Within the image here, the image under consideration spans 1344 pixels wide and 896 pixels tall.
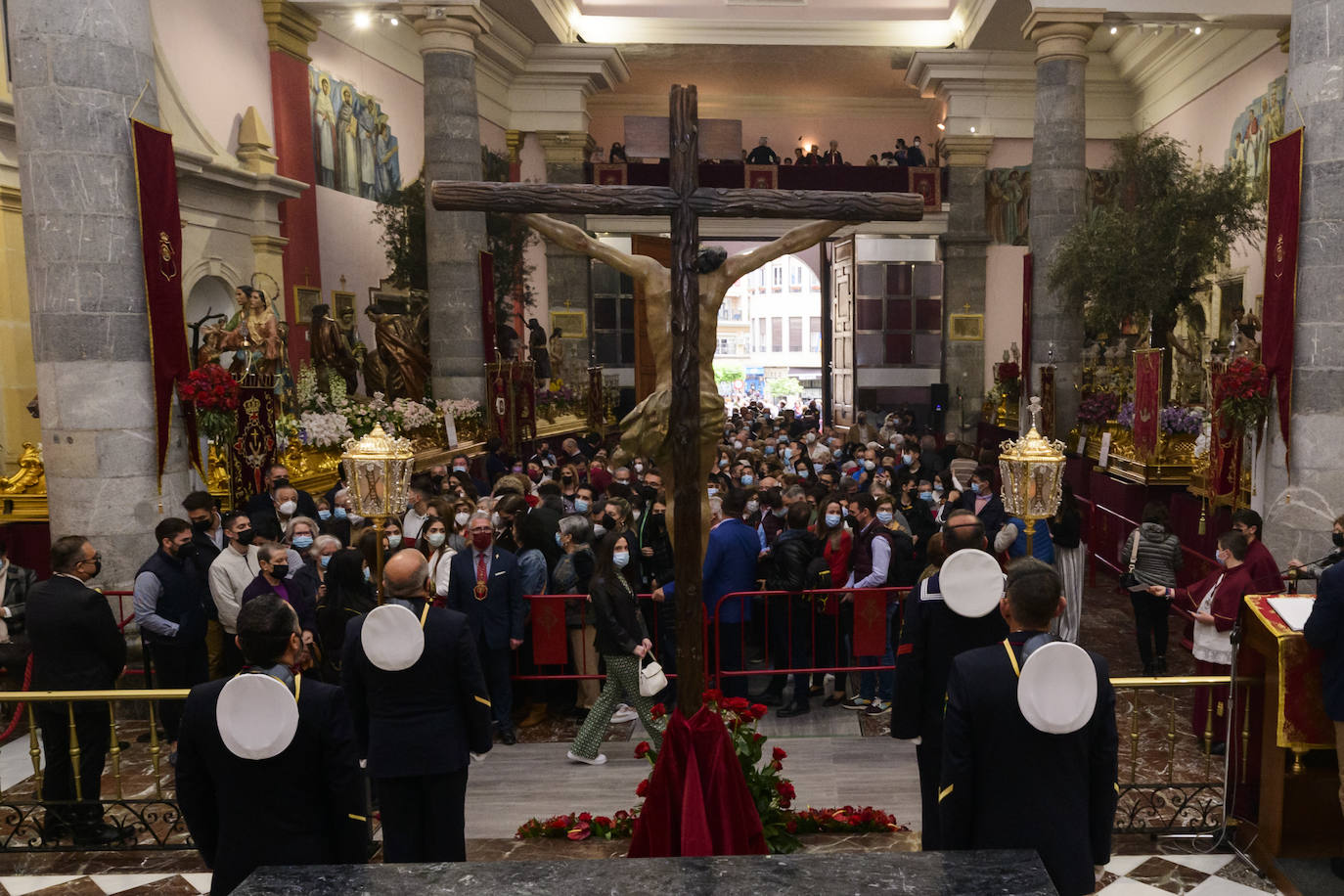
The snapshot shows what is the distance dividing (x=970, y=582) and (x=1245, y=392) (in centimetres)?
581

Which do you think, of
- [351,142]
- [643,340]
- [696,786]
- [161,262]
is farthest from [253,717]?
[643,340]

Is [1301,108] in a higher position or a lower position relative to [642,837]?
higher

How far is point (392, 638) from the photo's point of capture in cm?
399

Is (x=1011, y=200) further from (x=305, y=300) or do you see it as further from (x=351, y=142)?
(x=305, y=300)

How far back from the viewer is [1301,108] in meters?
8.03

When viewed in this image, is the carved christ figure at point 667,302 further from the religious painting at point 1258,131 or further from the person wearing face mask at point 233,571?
the religious painting at point 1258,131

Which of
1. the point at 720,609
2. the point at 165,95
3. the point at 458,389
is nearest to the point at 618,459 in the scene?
the point at 458,389

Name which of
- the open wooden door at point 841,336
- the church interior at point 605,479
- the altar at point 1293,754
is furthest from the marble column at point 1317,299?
the open wooden door at point 841,336

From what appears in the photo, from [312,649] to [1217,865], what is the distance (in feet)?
16.4

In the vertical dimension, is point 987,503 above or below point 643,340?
below

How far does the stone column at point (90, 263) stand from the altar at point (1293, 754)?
24.8ft

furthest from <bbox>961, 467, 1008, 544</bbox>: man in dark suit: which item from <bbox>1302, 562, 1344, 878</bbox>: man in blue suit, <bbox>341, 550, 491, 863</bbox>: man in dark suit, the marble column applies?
<bbox>341, 550, 491, 863</bbox>: man in dark suit

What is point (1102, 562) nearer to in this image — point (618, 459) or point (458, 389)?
point (618, 459)

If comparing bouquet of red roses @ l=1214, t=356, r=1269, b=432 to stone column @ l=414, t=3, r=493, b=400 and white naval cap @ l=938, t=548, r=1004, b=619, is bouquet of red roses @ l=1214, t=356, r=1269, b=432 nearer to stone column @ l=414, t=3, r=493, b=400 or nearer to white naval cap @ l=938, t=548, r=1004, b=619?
white naval cap @ l=938, t=548, r=1004, b=619
